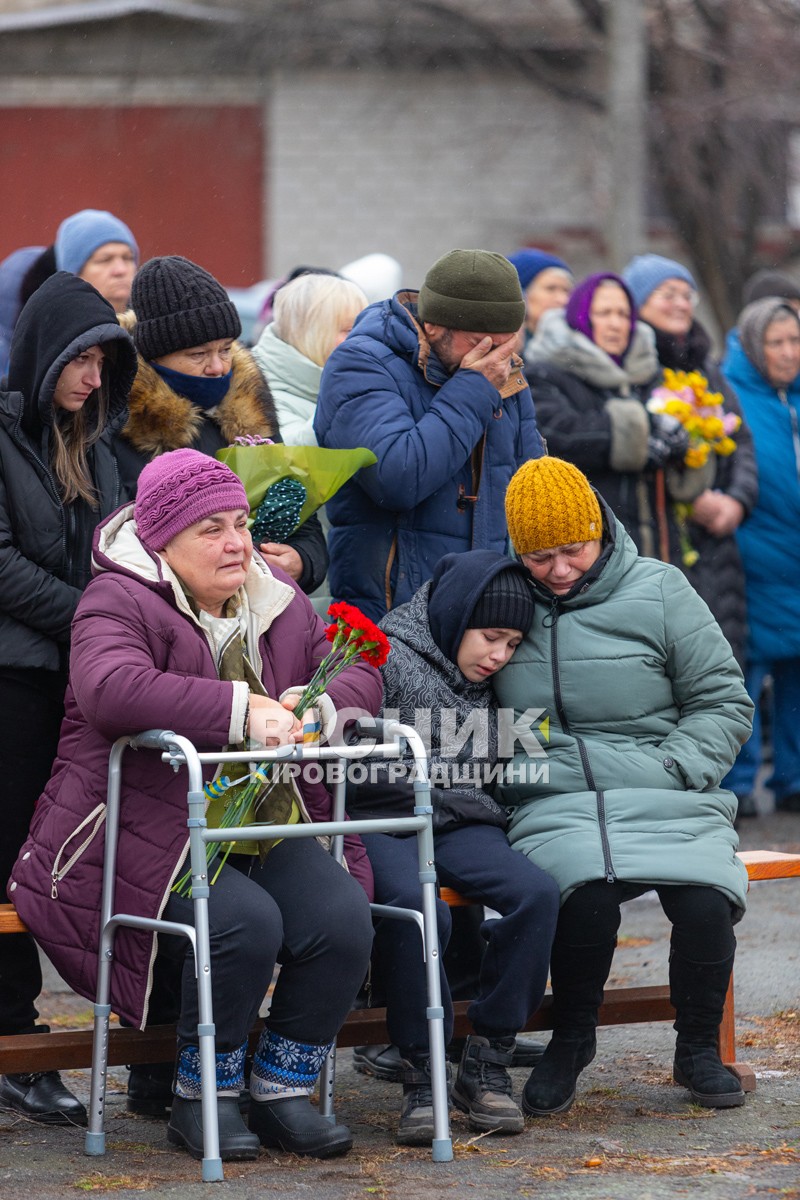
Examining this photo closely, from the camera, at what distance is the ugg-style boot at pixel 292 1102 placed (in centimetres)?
423

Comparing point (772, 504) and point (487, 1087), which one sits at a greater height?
point (772, 504)

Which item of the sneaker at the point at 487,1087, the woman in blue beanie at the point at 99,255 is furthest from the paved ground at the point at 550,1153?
the woman in blue beanie at the point at 99,255

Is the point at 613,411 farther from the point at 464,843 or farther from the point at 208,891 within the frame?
the point at 208,891

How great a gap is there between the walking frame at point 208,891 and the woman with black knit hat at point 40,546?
0.45m

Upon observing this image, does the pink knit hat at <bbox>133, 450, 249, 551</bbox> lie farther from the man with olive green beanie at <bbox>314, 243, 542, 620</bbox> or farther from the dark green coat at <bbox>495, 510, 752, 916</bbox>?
the dark green coat at <bbox>495, 510, 752, 916</bbox>

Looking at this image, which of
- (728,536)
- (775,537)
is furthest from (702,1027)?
(775,537)

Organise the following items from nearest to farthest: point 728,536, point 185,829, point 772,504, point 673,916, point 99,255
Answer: point 185,829 < point 673,916 < point 99,255 < point 728,536 < point 772,504

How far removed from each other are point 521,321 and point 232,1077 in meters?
2.33

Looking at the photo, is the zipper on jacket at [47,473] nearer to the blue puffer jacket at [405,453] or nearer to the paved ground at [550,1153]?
the blue puffer jacket at [405,453]

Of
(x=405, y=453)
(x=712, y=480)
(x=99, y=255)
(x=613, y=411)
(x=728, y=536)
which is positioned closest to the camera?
(x=405, y=453)

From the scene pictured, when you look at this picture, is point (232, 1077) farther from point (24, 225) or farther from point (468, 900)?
point (24, 225)

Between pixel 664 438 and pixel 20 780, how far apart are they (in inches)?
140

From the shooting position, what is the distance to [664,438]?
7.29 metres

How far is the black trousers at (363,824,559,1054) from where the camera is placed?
4426 millimetres
